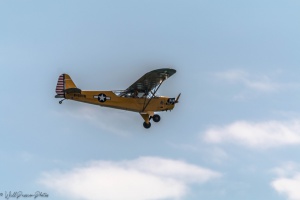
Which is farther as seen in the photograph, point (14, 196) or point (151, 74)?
point (151, 74)

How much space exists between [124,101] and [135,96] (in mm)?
807

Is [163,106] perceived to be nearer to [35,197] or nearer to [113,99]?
[113,99]

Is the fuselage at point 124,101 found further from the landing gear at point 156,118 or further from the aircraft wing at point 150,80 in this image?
the aircraft wing at point 150,80

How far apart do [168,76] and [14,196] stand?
1532 cm

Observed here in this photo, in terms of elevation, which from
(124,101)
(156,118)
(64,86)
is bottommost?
(156,118)

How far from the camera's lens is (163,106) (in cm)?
3912

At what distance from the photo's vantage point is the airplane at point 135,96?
3750cm

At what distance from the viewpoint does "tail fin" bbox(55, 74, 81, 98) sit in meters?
37.2

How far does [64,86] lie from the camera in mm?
38781

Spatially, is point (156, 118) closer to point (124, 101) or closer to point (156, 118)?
point (156, 118)

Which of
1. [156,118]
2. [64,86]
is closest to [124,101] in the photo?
[156,118]

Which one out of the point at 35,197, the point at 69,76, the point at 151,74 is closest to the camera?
the point at 35,197

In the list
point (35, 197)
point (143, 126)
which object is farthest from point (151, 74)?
point (35, 197)

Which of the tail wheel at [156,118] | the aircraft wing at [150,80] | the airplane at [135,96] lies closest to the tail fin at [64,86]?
the airplane at [135,96]
